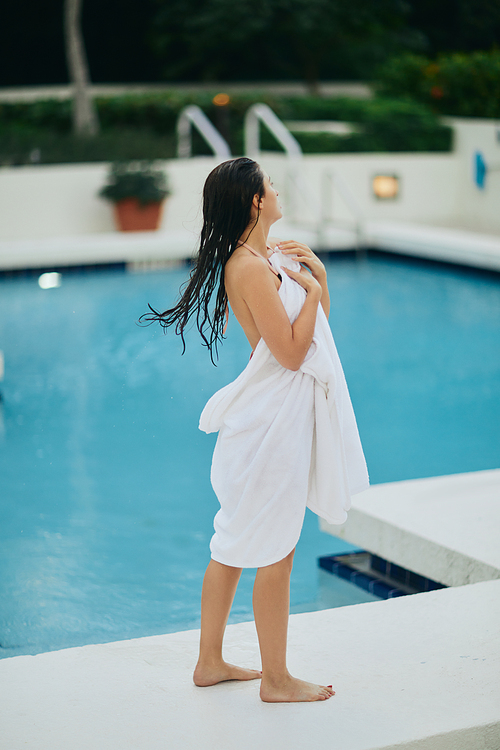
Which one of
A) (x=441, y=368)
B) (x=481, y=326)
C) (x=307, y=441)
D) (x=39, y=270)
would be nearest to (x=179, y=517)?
(x=307, y=441)

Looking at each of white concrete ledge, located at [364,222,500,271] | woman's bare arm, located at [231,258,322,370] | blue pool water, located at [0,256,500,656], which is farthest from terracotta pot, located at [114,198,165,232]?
woman's bare arm, located at [231,258,322,370]

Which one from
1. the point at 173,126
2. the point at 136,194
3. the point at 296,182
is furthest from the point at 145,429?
the point at 173,126

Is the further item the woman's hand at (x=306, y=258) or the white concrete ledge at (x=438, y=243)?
the white concrete ledge at (x=438, y=243)

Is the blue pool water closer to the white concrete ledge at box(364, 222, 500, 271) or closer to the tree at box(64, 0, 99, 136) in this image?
the white concrete ledge at box(364, 222, 500, 271)

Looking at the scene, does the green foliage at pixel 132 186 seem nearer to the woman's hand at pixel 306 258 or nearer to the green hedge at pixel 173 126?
the green hedge at pixel 173 126

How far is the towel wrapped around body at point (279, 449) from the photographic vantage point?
1.97 meters

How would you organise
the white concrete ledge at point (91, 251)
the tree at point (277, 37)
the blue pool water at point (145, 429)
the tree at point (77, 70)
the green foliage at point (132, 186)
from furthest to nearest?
the tree at point (277, 37) < the tree at point (77, 70) < the green foliage at point (132, 186) < the white concrete ledge at point (91, 251) < the blue pool water at point (145, 429)

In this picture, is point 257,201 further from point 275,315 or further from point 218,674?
point 218,674

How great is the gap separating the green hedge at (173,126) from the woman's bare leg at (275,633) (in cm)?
983

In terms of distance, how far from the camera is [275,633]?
2006 millimetres

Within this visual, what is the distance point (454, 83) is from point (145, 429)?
10.9 metres

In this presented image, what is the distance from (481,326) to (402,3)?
12.3 meters

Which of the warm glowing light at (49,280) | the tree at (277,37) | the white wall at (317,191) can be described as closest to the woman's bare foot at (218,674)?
the warm glowing light at (49,280)

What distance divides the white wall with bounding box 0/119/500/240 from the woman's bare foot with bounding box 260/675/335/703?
874cm
